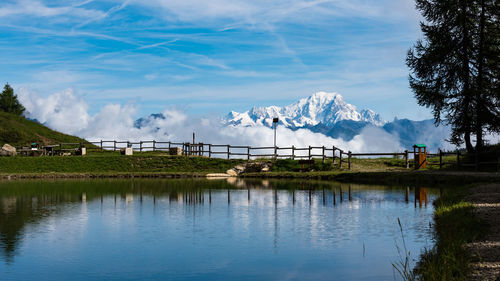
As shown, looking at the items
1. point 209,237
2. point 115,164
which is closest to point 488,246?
point 209,237

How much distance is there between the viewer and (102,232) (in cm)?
1861

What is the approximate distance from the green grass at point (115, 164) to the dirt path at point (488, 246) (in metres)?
37.4

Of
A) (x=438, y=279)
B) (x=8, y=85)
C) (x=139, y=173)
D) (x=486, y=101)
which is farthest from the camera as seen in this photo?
(x=8, y=85)

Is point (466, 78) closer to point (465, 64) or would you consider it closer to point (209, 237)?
point (465, 64)

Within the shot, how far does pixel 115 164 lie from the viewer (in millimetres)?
59156

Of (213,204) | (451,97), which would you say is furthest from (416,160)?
(213,204)

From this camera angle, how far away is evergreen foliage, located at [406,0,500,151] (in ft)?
140

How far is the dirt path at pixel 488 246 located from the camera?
424 inches

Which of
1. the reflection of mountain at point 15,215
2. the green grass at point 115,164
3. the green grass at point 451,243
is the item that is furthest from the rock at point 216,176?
the green grass at point 451,243

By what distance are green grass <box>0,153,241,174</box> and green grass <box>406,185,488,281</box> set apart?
36.6 metres

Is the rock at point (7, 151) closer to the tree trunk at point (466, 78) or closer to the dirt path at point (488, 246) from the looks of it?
the tree trunk at point (466, 78)

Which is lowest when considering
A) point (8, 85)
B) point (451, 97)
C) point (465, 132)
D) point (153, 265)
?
point (153, 265)

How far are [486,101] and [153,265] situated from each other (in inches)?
1455

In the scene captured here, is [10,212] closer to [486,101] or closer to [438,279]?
[438,279]
